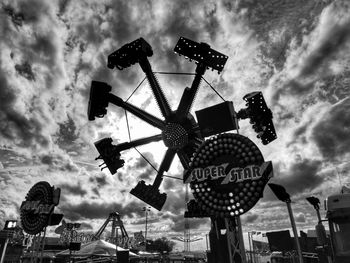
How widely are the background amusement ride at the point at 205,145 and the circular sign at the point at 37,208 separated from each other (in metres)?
5.13

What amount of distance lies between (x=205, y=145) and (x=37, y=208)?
12.6 meters

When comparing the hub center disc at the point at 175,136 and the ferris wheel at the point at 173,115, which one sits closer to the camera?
the ferris wheel at the point at 173,115

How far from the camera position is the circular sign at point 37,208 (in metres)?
16.8

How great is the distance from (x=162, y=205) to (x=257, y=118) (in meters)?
10.9

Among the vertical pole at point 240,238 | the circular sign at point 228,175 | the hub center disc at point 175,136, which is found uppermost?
the hub center disc at point 175,136

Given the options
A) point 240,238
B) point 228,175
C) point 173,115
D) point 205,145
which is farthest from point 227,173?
point 173,115

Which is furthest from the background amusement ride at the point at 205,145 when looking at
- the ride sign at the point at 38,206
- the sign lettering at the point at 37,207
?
the sign lettering at the point at 37,207

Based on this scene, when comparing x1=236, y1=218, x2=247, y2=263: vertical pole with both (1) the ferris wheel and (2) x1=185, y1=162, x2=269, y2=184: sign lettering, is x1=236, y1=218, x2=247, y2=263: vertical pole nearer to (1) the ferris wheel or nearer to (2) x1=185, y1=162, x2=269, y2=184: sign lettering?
(2) x1=185, y1=162, x2=269, y2=184: sign lettering

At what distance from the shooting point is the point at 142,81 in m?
21.8

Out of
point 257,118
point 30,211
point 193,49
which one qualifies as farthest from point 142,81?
point 30,211

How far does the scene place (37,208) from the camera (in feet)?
56.5

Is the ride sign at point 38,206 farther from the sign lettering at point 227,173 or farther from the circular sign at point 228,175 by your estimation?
the sign lettering at point 227,173

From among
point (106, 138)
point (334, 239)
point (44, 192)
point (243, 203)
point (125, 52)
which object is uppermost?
point (125, 52)

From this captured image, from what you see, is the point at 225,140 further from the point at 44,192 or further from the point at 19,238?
the point at 19,238
